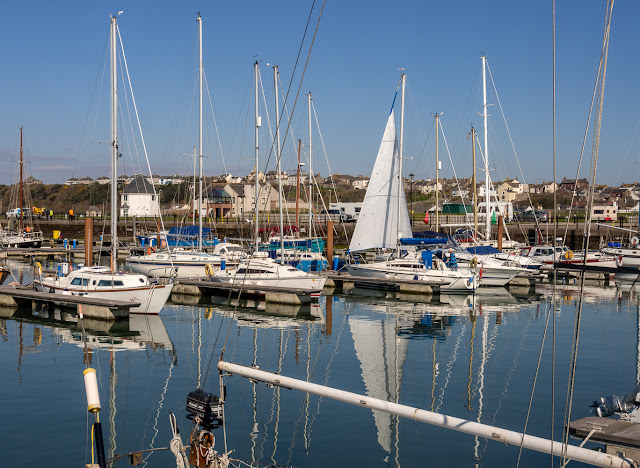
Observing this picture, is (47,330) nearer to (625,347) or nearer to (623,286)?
(625,347)

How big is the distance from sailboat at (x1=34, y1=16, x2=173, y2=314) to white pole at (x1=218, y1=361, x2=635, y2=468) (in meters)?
20.1

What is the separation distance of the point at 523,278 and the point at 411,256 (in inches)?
283

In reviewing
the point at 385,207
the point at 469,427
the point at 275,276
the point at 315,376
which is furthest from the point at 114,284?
the point at 469,427

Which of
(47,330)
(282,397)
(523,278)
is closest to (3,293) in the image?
(47,330)

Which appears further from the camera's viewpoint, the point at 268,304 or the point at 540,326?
the point at 268,304

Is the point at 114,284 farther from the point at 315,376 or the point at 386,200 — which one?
the point at 386,200

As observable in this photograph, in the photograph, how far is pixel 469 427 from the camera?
27.0 ft

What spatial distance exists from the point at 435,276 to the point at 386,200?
6.31 m

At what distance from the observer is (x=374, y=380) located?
19.6 meters

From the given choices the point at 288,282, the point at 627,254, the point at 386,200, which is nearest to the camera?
the point at 288,282

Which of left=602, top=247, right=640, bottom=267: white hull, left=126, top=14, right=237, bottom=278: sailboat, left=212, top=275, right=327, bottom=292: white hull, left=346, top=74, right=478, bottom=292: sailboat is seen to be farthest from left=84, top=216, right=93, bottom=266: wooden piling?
left=602, top=247, right=640, bottom=267: white hull

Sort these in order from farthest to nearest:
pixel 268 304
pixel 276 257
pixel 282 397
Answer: pixel 276 257, pixel 268 304, pixel 282 397

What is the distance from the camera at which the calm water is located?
14.1m

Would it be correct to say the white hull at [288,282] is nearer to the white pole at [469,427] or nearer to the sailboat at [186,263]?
the sailboat at [186,263]
